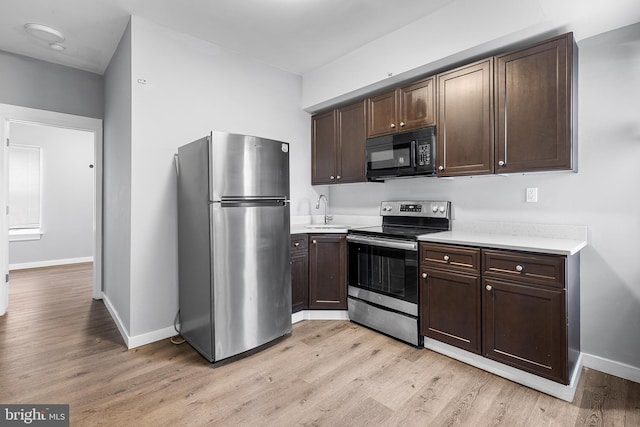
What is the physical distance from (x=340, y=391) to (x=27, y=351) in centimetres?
253

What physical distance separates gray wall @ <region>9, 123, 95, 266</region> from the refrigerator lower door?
5.31 m

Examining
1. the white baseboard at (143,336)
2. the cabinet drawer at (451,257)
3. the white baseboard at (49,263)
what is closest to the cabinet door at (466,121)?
the cabinet drawer at (451,257)

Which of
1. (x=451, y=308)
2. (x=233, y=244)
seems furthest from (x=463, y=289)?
(x=233, y=244)

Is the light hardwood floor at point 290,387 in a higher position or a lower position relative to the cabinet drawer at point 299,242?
lower

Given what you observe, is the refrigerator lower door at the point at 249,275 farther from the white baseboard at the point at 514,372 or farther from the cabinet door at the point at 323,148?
the white baseboard at the point at 514,372

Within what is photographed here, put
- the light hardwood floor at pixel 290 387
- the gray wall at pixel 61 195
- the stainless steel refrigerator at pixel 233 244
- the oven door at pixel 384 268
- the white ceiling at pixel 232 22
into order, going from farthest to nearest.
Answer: the gray wall at pixel 61 195 → the oven door at pixel 384 268 → the white ceiling at pixel 232 22 → the stainless steel refrigerator at pixel 233 244 → the light hardwood floor at pixel 290 387

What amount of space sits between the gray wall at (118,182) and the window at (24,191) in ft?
9.88

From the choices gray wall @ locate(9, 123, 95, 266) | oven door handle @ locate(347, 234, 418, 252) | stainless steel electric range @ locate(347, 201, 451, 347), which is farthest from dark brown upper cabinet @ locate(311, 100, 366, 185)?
gray wall @ locate(9, 123, 95, 266)

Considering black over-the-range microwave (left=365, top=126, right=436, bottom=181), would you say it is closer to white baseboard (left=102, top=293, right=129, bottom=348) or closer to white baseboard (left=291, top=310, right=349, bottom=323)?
white baseboard (left=291, top=310, right=349, bottom=323)

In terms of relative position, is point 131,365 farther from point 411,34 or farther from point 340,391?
point 411,34

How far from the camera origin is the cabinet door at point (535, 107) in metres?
2.07

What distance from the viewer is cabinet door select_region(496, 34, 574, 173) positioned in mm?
2070

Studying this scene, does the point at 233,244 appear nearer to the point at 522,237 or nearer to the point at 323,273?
the point at 323,273

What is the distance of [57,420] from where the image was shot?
178 centimetres
